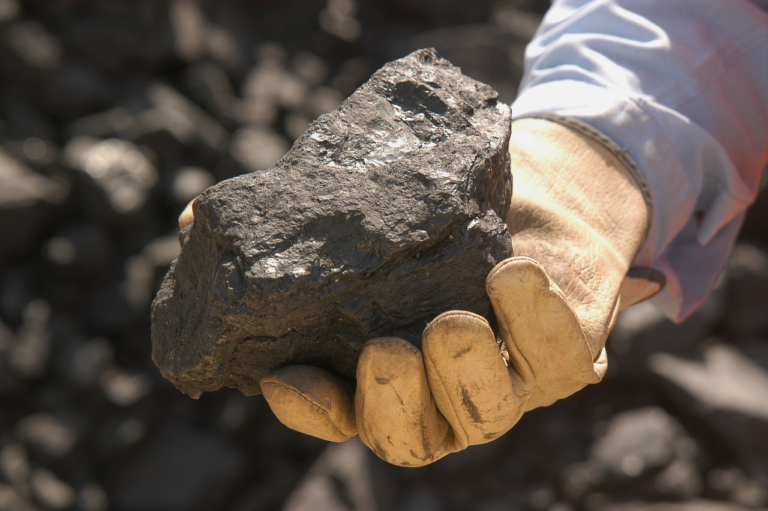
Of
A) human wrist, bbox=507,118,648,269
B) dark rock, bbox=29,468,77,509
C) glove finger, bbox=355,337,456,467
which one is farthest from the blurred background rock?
human wrist, bbox=507,118,648,269

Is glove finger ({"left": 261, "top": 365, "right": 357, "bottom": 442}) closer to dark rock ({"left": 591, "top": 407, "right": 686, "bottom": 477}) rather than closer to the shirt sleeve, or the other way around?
the shirt sleeve

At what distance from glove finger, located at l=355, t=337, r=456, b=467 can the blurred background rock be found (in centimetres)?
240

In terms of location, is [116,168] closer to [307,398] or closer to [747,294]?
[307,398]

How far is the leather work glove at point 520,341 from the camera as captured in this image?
1187mm

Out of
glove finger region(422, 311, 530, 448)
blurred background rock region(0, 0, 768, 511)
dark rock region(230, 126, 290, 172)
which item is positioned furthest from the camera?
dark rock region(230, 126, 290, 172)

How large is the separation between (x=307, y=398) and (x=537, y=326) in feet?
1.65

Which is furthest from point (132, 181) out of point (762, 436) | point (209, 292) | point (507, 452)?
point (762, 436)

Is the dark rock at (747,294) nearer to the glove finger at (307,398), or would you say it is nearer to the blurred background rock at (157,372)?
the blurred background rock at (157,372)

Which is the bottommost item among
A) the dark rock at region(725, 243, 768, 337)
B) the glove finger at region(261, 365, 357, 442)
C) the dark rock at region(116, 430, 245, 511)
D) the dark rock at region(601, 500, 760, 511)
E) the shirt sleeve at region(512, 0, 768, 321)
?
the dark rock at region(116, 430, 245, 511)

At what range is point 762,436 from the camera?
388 cm

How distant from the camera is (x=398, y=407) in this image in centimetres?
123

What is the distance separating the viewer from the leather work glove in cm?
119

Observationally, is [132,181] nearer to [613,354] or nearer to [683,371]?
[613,354]

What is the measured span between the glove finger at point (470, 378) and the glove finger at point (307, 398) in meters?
0.22
